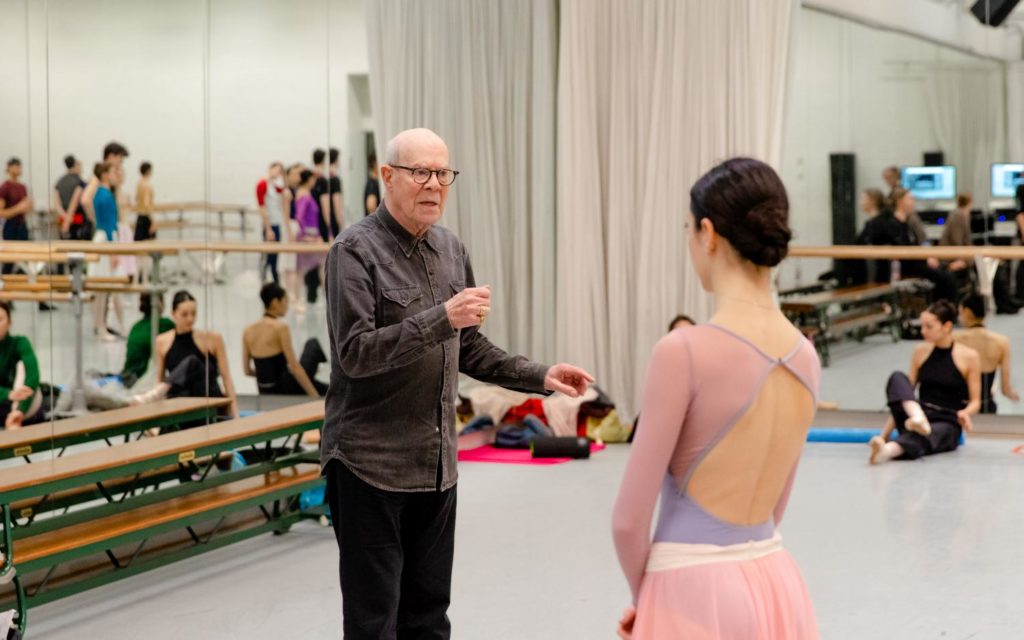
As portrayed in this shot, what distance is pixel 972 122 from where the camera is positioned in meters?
8.76

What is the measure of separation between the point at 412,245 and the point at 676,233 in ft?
18.8

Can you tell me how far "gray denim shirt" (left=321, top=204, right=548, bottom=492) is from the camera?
3014 millimetres

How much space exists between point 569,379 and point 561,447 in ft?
16.6

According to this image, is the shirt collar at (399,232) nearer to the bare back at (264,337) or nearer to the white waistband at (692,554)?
the white waistband at (692,554)

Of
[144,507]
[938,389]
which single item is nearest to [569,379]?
[144,507]

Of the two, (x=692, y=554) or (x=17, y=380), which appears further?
(x=17, y=380)

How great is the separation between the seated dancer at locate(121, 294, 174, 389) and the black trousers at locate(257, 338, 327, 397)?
156 centimetres

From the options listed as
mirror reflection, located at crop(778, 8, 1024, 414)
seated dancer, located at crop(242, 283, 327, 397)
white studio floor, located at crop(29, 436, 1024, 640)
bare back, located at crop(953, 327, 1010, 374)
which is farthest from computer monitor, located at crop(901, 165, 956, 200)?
seated dancer, located at crop(242, 283, 327, 397)

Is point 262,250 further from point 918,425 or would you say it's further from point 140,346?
point 918,425

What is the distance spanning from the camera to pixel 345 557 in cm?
312

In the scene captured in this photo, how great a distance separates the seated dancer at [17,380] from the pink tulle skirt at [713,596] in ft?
11.1

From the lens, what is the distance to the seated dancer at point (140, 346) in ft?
18.5

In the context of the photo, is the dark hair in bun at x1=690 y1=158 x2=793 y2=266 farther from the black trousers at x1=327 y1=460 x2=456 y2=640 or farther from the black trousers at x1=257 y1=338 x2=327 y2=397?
the black trousers at x1=257 y1=338 x2=327 y2=397

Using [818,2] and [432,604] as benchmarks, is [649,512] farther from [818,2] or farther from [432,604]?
[818,2]
